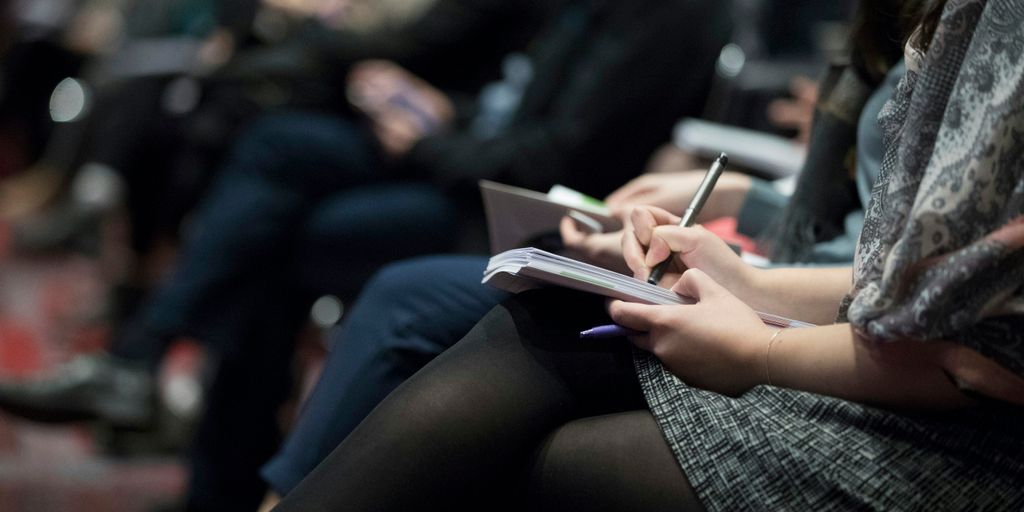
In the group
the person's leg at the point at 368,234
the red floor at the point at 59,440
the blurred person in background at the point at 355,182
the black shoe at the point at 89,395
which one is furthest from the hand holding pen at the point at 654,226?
the black shoe at the point at 89,395

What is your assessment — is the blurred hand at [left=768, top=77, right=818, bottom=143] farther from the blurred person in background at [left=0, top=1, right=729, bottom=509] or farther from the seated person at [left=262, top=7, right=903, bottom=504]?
the seated person at [left=262, top=7, right=903, bottom=504]

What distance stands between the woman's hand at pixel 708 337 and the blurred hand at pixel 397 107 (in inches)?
52.0

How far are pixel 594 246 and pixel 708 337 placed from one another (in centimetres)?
33

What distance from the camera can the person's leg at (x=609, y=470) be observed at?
744mm

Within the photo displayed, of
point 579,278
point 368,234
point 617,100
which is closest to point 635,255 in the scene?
point 579,278

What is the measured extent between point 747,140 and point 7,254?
2.58 meters

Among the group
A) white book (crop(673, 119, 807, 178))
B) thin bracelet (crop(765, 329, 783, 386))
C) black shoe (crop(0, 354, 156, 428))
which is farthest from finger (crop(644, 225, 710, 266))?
black shoe (crop(0, 354, 156, 428))

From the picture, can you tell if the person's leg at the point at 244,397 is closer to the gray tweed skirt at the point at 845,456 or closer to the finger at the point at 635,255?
the finger at the point at 635,255

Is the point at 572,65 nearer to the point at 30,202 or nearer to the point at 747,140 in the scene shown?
the point at 747,140

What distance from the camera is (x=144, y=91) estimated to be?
2922mm

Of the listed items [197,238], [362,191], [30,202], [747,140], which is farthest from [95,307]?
[747,140]

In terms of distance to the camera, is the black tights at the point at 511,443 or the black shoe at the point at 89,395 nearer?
the black tights at the point at 511,443

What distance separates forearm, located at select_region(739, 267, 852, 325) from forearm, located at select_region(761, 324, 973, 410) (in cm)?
13

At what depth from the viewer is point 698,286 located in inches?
31.8
